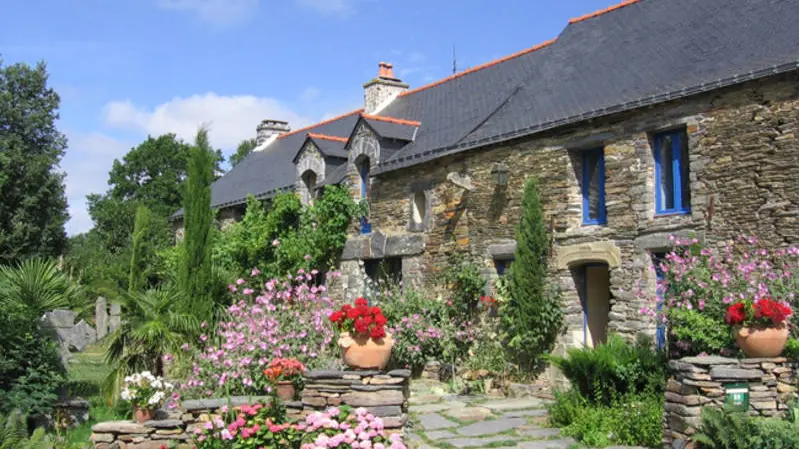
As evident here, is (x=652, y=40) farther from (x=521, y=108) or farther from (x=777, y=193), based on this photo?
(x=777, y=193)

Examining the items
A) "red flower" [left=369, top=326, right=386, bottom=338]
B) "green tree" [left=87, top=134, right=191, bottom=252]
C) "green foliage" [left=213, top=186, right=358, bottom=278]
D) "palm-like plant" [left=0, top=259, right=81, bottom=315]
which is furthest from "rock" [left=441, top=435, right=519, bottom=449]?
"green tree" [left=87, top=134, right=191, bottom=252]

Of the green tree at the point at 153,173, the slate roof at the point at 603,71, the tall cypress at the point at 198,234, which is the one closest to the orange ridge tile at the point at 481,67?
the slate roof at the point at 603,71

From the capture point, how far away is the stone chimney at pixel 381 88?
66.0 feet

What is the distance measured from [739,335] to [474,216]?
6402 millimetres

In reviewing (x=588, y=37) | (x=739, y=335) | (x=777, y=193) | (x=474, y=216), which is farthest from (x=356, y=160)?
(x=739, y=335)

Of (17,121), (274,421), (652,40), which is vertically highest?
(17,121)

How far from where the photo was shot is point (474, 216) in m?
13.3

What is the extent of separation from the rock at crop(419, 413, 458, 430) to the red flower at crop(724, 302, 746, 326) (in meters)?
3.34

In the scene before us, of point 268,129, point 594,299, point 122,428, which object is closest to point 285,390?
point 122,428

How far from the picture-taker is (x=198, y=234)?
13.1 meters

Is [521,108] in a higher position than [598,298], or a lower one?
higher

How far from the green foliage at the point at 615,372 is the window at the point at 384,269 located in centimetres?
670

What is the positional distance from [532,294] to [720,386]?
4761mm

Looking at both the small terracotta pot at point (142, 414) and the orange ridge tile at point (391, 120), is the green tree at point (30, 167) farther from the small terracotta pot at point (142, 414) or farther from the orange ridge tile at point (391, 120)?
the small terracotta pot at point (142, 414)
